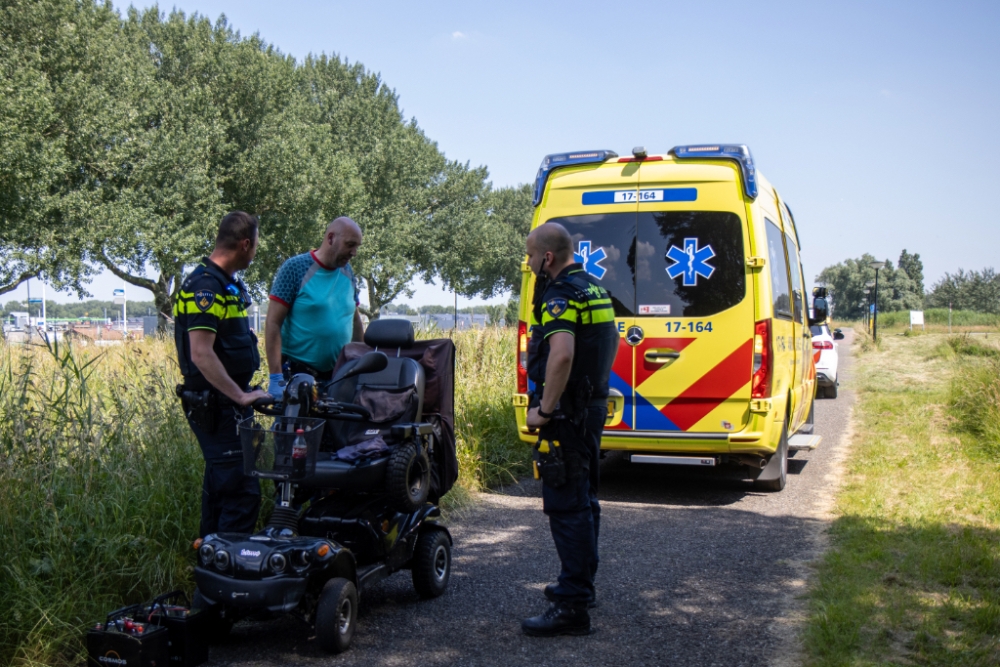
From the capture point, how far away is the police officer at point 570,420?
432 cm

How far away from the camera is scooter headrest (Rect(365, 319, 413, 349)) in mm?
5012

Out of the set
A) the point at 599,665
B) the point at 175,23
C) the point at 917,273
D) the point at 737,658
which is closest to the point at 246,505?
the point at 599,665

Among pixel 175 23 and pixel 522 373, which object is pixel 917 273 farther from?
pixel 522 373

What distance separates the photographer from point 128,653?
338 centimetres

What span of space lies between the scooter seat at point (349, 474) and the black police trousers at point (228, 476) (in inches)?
12.5

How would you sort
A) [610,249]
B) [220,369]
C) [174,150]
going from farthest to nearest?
[174,150] < [610,249] < [220,369]

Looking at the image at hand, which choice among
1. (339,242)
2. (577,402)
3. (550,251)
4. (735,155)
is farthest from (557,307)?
(735,155)

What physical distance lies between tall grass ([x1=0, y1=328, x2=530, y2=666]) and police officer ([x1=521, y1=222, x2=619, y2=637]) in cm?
195

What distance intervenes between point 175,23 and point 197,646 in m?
36.6

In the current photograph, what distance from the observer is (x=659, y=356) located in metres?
7.46

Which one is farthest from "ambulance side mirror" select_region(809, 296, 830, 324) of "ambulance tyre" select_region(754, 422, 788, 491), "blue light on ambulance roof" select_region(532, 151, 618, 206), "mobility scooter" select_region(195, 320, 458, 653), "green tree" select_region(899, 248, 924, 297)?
"green tree" select_region(899, 248, 924, 297)

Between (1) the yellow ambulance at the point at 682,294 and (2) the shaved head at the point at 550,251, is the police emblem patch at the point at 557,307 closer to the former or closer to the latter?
(2) the shaved head at the point at 550,251

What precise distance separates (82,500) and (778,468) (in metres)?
5.92

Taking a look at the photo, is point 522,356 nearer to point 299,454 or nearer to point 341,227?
point 341,227
